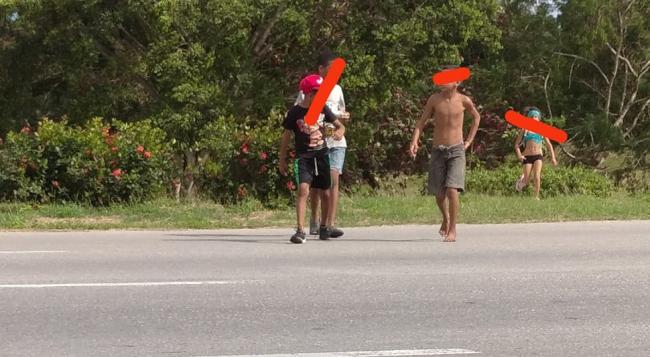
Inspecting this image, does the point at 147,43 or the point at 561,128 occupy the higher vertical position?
the point at 147,43

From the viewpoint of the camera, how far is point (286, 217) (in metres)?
13.5

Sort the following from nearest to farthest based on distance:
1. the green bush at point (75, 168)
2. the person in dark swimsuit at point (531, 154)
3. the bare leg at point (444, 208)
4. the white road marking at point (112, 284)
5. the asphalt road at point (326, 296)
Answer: the asphalt road at point (326, 296), the white road marking at point (112, 284), the bare leg at point (444, 208), the green bush at point (75, 168), the person in dark swimsuit at point (531, 154)

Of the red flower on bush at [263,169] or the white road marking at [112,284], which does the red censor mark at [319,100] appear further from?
A: the red flower on bush at [263,169]

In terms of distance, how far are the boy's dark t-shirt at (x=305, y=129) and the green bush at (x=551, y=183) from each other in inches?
333

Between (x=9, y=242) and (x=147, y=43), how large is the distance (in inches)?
405

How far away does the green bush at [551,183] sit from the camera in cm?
1907

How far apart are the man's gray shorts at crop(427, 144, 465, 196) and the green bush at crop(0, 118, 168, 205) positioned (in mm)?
5144

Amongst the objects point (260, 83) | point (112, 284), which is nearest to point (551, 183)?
point (260, 83)

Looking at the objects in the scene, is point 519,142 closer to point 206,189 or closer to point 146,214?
point 206,189

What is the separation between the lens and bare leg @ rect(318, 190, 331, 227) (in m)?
10.9

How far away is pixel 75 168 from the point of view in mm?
14172

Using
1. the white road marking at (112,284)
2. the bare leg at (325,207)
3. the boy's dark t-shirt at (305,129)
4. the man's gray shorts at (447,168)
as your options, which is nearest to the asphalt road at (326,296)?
the white road marking at (112,284)

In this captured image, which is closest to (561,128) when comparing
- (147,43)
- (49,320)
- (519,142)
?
(519,142)

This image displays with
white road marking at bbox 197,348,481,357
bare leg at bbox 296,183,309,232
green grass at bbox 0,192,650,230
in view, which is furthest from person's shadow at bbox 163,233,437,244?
white road marking at bbox 197,348,481,357
